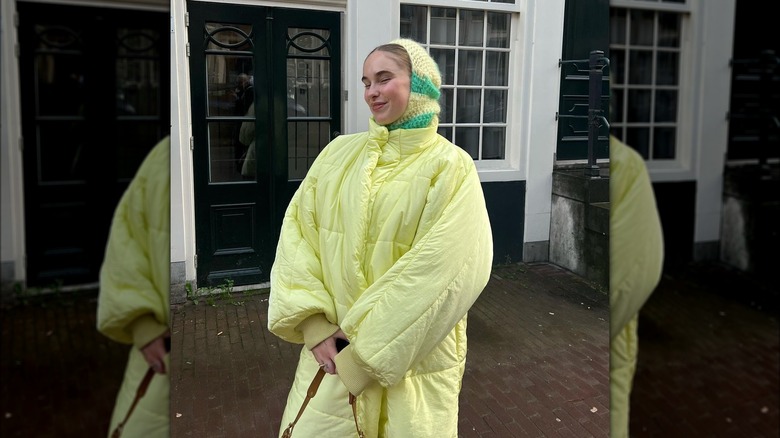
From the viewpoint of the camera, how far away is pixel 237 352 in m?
1.40

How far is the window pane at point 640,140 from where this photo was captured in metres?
0.78

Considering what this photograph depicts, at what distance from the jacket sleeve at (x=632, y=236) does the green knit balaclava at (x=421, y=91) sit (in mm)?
478

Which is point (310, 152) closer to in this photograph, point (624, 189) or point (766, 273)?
point (624, 189)

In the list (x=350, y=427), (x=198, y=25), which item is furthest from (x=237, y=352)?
(x=198, y=25)

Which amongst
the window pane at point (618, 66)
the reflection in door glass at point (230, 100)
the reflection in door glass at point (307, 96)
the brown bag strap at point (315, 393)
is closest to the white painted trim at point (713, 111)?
the window pane at point (618, 66)

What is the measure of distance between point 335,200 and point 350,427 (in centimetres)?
56

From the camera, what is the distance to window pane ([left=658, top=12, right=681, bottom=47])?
2.45 feet

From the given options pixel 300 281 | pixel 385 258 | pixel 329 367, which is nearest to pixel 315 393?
pixel 329 367

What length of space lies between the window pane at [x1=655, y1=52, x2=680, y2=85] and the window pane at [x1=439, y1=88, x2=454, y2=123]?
2.09ft

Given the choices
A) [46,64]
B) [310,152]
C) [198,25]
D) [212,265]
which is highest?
[198,25]

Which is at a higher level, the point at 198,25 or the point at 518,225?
the point at 198,25

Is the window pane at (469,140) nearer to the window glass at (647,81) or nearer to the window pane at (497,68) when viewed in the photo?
the window pane at (497,68)

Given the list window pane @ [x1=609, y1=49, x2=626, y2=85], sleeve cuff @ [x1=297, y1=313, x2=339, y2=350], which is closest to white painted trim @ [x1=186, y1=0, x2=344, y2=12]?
window pane @ [x1=609, y1=49, x2=626, y2=85]

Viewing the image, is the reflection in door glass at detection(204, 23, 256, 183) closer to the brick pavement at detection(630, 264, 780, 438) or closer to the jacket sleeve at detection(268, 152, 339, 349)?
the jacket sleeve at detection(268, 152, 339, 349)
